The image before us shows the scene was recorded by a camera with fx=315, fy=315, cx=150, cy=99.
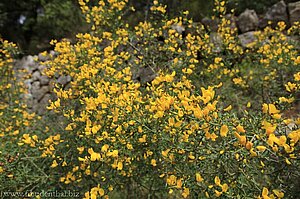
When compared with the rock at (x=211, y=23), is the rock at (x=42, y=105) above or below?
below

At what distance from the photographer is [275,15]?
5230mm

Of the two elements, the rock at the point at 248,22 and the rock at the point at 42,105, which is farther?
the rock at the point at 42,105

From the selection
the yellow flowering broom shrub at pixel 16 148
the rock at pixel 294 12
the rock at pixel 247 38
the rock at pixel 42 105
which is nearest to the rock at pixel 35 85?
the rock at pixel 42 105

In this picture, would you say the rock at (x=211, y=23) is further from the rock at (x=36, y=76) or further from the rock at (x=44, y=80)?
the rock at (x=36, y=76)

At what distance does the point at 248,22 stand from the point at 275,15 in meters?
0.44

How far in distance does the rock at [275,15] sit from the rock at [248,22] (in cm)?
11

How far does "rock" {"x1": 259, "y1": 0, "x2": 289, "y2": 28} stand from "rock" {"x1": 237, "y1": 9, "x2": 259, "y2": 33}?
113mm

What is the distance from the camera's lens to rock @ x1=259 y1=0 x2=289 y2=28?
5.18 metres

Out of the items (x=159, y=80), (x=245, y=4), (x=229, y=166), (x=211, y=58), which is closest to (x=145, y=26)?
(x=211, y=58)

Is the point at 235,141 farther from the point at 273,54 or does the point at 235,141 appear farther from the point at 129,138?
the point at 273,54

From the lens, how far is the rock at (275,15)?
5184mm

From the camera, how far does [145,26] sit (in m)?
3.57

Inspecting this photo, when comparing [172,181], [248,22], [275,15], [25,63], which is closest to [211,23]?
[248,22]

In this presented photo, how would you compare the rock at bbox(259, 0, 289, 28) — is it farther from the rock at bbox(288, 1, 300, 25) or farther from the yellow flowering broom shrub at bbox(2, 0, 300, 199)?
the yellow flowering broom shrub at bbox(2, 0, 300, 199)
